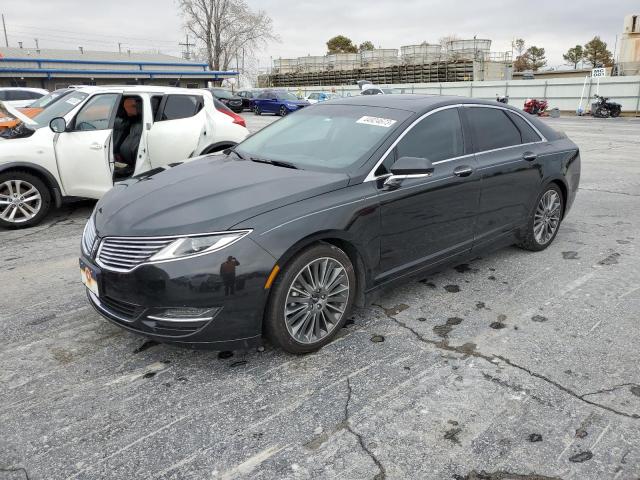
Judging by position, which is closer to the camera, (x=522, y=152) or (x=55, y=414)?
(x=55, y=414)

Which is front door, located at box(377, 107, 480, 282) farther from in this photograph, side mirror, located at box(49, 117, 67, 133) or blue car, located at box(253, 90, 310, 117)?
blue car, located at box(253, 90, 310, 117)

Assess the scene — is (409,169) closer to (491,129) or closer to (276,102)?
(491,129)

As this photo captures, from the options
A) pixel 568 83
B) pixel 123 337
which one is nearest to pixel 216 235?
pixel 123 337

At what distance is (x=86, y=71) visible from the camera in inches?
1517

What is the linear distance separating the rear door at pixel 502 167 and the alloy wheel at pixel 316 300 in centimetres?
156

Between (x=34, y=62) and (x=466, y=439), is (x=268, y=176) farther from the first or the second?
(x=34, y=62)

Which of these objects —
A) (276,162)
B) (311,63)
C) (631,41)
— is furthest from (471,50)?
(276,162)

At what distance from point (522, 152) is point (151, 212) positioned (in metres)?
3.31

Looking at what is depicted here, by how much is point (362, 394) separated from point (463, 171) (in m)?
2.03

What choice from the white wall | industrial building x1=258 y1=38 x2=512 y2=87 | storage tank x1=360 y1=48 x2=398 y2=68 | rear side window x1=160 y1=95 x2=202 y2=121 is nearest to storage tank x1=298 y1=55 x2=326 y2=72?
industrial building x1=258 y1=38 x2=512 y2=87

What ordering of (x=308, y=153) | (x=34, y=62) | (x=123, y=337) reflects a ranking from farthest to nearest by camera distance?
1. (x=34, y=62)
2. (x=308, y=153)
3. (x=123, y=337)

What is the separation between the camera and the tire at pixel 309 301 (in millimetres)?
2994

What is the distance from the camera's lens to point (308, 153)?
12.6 ft

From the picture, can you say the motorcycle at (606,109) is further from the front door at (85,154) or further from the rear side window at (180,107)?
the front door at (85,154)
